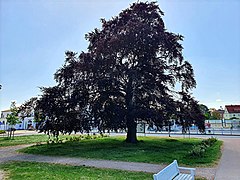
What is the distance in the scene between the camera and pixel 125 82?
1719 centimetres

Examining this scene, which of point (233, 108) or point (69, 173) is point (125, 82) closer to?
point (69, 173)

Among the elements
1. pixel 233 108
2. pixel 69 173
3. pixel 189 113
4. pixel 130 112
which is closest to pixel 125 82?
pixel 130 112

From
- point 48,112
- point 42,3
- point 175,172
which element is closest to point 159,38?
point 42,3

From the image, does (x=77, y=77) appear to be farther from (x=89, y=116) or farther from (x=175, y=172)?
(x=175, y=172)

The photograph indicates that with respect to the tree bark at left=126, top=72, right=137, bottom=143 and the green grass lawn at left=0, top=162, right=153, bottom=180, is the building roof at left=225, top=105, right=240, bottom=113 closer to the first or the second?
the tree bark at left=126, top=72, right=137, bottom=143

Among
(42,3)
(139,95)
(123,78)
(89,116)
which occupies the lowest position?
(89,116)

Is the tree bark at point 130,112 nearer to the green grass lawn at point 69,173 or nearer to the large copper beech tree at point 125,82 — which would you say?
the large copper beech tree at point 125,82

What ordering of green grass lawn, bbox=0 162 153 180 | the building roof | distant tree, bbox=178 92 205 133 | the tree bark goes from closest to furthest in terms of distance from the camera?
1. green grass lawn, bbox=0 162 153 180
2. the tree bark
3. distant tree, bbox=178 92 205 133
4. the building roof

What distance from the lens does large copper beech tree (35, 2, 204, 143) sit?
15305mm

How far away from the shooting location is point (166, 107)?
15516 millimetres

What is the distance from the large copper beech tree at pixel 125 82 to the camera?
50.2 ft

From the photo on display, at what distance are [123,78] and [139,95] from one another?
175 cm

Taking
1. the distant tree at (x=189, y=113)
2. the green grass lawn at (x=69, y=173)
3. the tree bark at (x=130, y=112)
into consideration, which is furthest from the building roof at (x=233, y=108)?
the green grass lawn at (x=69, y=173)

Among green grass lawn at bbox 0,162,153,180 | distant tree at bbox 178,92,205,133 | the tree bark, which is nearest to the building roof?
distant tree at bbox 178,92,205,133
